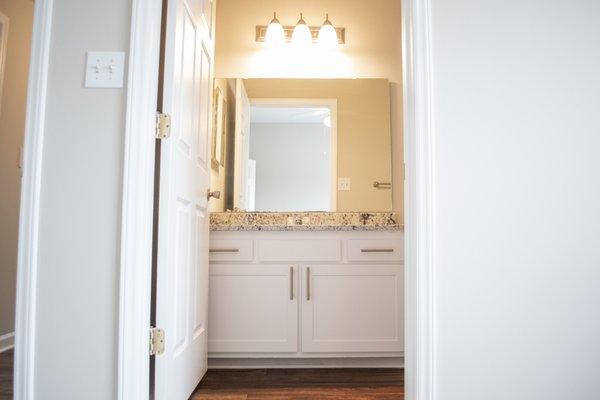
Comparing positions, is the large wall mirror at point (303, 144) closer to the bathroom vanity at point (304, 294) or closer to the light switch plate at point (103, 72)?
the bathroom vanity at point (304, 294)

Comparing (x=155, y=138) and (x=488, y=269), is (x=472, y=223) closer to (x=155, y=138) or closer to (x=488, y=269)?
(x=488, y=269)

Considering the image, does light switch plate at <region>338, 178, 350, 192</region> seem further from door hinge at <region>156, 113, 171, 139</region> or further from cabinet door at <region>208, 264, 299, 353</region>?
door hinge at <region>156, 113, 171, 139</region>

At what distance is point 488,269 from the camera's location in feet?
4.14

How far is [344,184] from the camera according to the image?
2631 millimetres

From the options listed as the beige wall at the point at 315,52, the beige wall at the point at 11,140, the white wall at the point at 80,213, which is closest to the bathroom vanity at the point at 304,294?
the white wall at the point at 80,213

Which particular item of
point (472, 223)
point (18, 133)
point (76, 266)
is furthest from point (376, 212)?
point (18, 133)

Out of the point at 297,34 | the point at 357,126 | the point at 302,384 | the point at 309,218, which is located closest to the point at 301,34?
the point at 297,34

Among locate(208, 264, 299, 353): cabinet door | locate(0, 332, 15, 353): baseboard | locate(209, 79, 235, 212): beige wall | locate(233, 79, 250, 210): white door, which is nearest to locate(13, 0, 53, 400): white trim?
locate(208, 264, 299, 353): cabinet door

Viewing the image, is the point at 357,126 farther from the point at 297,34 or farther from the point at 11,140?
the point at 11,140

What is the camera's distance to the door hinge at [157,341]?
1.28m

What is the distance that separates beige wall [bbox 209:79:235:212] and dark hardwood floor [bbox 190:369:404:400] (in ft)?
3.31

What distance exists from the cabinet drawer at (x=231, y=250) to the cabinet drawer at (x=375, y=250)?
22.0 inches

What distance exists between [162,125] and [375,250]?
1357 millimetres

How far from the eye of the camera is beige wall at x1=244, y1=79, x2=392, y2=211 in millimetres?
2615
